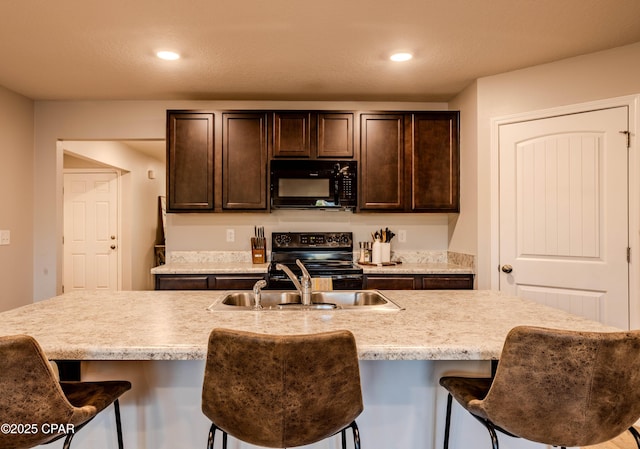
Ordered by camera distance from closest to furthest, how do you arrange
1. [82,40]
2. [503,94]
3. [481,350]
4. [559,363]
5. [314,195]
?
[559,363]
[481,350]
[82,40]
[503,94]
[314,195]

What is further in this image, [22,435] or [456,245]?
[456,245]

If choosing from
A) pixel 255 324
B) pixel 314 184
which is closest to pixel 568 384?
pixel 255 324

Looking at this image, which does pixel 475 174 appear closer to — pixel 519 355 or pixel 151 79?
pixel 519 355

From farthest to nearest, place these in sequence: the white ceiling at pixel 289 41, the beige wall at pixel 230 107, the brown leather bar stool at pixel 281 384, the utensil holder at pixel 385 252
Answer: the utensil holder at pixel 385 252, the beige wall at pixel 230 107, the white ceiling at pixel 289 41, the brown leather bar stool at pixel 281 384

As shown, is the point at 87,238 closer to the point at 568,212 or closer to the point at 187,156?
the point at 187,156

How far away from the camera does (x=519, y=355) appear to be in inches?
39.3

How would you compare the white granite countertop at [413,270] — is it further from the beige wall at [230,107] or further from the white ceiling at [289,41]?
the white ceiling at [289,41]

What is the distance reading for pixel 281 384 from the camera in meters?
0.93

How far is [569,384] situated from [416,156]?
2637 millimetres

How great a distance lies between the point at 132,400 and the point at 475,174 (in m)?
2.80

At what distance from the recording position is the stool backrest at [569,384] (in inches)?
37.6

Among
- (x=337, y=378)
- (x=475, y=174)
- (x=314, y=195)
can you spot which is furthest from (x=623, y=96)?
(x=337, y=378)

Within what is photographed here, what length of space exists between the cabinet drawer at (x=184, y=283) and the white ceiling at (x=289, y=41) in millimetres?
1622

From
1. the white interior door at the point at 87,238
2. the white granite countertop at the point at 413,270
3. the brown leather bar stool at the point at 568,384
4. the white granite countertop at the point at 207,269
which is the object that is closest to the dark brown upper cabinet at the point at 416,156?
the white granite countertop at the point at 413,270
